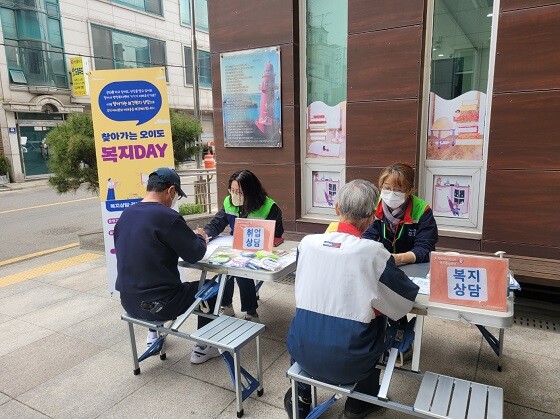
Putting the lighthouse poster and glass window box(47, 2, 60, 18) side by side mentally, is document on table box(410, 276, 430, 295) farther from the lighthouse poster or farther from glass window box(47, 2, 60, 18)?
glass window box(47, 2, 60, 18)

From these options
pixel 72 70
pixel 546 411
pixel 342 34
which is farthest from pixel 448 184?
pixel 72 70

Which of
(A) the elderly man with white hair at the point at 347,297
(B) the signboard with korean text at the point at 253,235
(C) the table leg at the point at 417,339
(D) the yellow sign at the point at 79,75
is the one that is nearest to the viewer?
(A) the elderly man with white hair at the point at 347,297

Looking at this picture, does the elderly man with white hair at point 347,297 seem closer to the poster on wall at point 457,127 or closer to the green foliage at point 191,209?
the poster on wall at point 457,127

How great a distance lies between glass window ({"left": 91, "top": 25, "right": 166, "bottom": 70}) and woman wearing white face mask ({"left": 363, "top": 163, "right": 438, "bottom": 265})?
19.3m

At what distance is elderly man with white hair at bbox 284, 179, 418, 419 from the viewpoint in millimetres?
1851

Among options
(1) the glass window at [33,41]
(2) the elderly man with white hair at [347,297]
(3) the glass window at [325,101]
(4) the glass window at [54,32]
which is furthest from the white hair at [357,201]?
(4) the glass window at [54,32]

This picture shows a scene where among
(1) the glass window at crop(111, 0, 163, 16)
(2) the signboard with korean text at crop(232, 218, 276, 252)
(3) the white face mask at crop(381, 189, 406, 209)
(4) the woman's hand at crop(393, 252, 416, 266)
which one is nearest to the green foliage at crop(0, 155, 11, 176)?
(1) the glass window at crop(111, 0, 163, 16)

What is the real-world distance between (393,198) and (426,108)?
2137 millimetres

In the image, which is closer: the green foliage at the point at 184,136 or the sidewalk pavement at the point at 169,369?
the sidewalk pavement at the point at 169,369

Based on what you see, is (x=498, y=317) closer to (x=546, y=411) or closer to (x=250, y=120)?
(x=546, y=411)

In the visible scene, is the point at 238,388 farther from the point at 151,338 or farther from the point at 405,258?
the point at 405,258

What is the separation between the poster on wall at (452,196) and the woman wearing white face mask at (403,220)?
178cm

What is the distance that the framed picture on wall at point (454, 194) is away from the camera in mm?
4383

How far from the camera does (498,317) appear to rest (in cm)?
189
